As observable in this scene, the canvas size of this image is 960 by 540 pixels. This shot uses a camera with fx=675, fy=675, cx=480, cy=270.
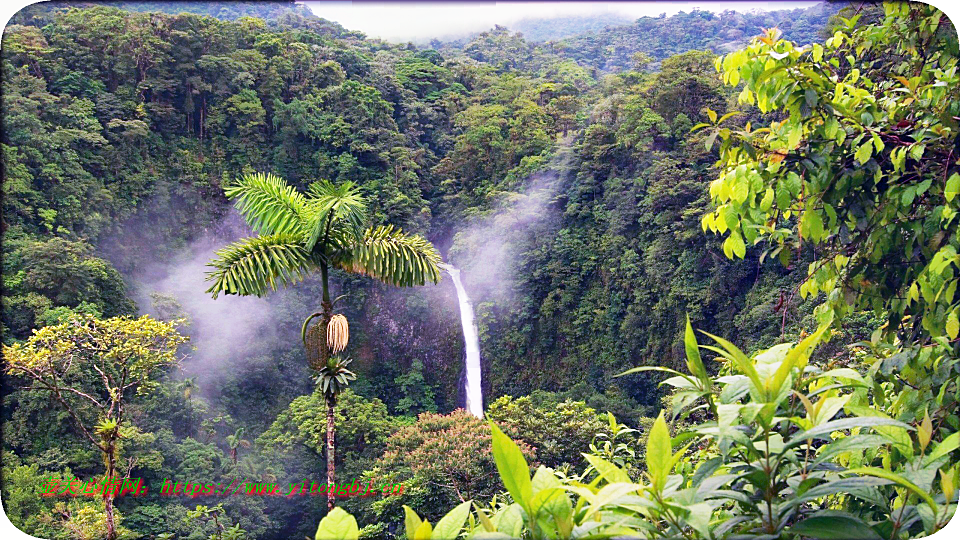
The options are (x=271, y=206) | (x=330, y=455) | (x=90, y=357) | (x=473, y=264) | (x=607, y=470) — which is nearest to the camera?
(x=607, y=470)

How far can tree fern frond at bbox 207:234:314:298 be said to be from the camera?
322 cm

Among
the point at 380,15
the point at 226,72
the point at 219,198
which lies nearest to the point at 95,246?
the point at 219,198

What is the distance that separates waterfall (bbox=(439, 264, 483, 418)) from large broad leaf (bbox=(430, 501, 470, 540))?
29.5ft

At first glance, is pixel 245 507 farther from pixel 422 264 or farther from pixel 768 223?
pixel 768 223

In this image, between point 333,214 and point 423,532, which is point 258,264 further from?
point 423,532

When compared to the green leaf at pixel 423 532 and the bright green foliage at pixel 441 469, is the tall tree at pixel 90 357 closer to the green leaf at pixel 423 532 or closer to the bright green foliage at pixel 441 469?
the bright green foliage at pixel 441 469

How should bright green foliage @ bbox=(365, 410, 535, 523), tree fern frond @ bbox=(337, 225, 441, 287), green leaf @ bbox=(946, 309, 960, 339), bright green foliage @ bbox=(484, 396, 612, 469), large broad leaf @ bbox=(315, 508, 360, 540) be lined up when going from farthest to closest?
1. bright green foliage @ bbox=(484, 396, 612, 469)
2. bright green foliage @ bbox=(365, 410, 535, 523)
3. tree fern frond @ bbox=(337, 225, 441, 287)
4. green leaf @ bbox=(946, 309, 960, 339)
5. large broad leaf @ bbox=(315, 508, 360, 540)

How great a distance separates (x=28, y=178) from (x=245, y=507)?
503 cm

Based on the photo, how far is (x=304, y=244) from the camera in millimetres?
3588

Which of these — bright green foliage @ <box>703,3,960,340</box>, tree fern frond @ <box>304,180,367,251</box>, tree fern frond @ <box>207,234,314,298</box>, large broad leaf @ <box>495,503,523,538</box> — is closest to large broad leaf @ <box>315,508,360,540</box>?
large broad leaf @ <box>495,503,523,538</box>

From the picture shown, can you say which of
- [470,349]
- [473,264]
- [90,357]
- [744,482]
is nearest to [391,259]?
[744,482]

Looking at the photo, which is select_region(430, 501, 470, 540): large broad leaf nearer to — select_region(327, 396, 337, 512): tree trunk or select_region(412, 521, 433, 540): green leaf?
select_region(412, 521, 433, 540): green leaf

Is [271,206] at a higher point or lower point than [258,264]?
higher

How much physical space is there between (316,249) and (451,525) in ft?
10.3
